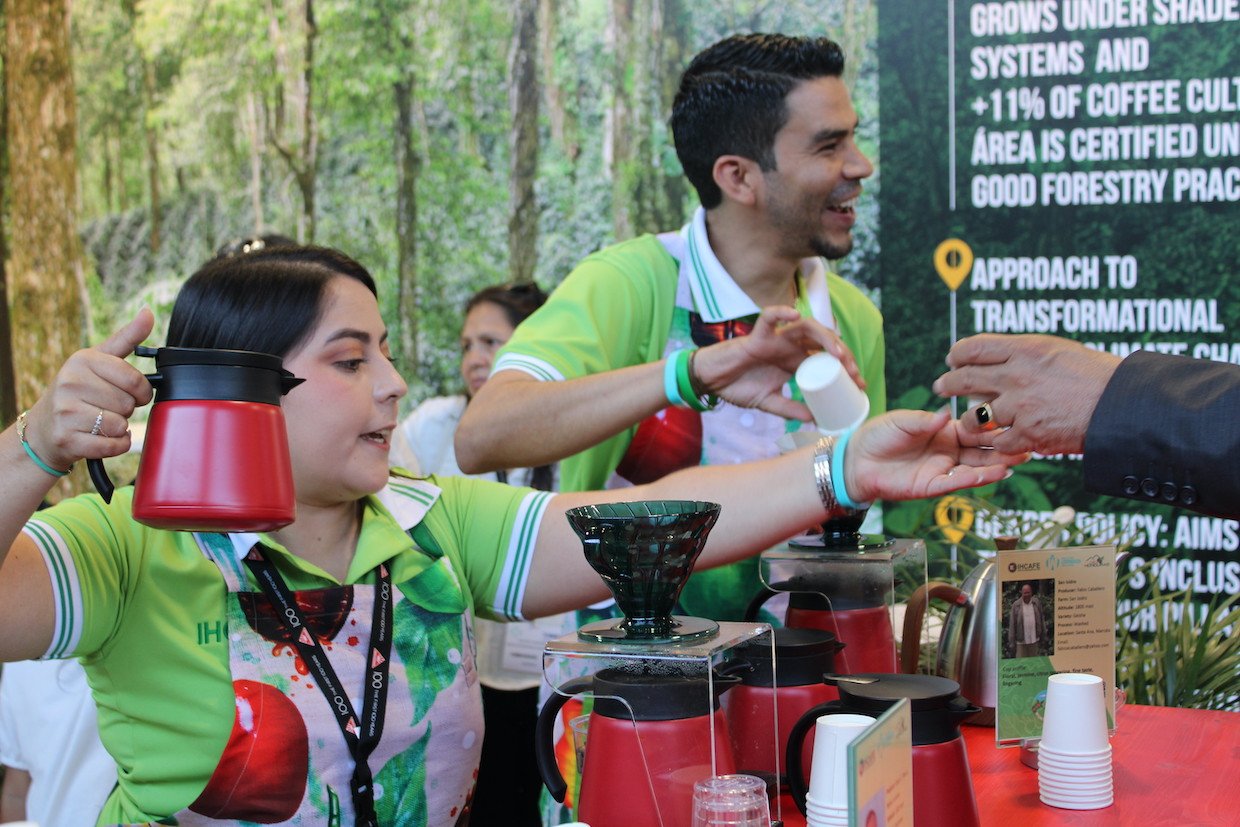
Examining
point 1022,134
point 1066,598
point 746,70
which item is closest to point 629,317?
point 746,70

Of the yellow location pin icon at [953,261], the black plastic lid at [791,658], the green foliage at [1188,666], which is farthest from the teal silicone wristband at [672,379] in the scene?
the yellow location pin icon at [953,261]

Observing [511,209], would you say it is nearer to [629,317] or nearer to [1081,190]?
[1081,190]

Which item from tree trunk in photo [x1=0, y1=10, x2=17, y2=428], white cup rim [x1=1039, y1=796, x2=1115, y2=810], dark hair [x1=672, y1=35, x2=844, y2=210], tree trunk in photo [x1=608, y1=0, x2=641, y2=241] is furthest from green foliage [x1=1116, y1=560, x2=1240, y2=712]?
tree trunk in photo [x1=0, y1=10, x2=17, y2=428]

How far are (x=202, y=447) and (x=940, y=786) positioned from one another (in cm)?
86

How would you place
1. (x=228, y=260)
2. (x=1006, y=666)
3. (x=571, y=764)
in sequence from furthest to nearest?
(x=228, y=260), (x=1006, y=666), (x=571, y=764)

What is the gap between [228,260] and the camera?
1800mm

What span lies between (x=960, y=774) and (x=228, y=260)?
121 centimetres

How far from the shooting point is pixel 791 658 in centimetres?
151

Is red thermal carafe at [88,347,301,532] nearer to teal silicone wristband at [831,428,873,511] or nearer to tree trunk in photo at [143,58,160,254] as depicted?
teal silicone wristband at [831,428,873,511]

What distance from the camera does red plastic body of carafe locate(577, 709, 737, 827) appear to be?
1.27m

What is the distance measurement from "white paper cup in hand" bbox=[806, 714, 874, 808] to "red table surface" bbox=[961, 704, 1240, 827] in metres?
0.37

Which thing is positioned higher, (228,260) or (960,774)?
(228,260)

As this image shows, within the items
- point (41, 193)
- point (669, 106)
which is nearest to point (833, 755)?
point (669, 106)

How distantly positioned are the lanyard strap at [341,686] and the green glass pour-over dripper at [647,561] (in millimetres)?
407
